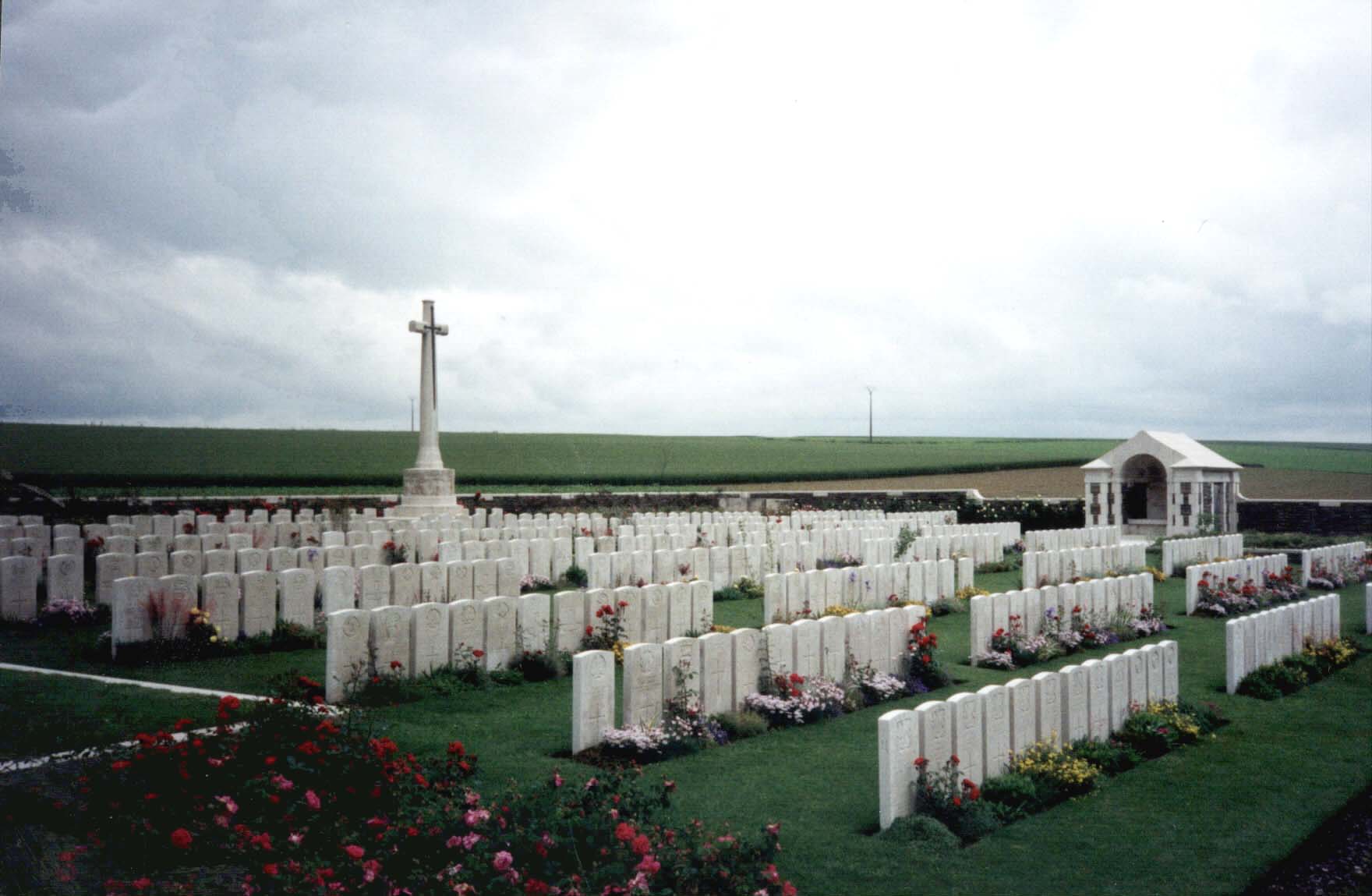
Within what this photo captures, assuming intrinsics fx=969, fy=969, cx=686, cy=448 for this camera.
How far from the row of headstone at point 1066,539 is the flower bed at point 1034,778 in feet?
42.5

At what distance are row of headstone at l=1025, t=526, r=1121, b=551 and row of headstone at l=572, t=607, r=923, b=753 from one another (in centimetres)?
1203

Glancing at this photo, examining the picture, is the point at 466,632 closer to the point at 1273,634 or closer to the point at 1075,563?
the point at 1273,634

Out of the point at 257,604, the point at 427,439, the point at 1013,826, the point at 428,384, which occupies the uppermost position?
the point at 428,384

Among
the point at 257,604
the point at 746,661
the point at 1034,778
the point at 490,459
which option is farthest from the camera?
the point at 490,459

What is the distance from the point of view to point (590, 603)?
432 inches

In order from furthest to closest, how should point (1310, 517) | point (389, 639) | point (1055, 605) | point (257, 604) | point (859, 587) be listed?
point (1310, 517) < point (859, 587) < point (1055, 605) < point (257, 604) < point (389, 639)

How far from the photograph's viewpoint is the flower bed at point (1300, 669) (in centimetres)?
1011

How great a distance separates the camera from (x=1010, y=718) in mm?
6930

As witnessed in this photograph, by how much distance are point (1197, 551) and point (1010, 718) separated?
15727 mm

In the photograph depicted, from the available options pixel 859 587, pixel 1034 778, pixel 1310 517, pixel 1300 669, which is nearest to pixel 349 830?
pixel 1034 778

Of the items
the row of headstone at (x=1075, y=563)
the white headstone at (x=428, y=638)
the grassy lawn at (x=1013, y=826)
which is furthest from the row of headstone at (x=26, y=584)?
the row of headstone at (x=1075, y=563)

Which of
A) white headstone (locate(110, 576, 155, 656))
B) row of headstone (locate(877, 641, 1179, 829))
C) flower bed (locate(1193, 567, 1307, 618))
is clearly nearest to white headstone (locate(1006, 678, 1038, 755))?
row of headstone (locate(877, 641, 1179, 829))

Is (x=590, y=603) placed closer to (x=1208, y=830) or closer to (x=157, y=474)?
(x=1208, y=830)

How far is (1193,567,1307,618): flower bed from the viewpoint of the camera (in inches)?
587
